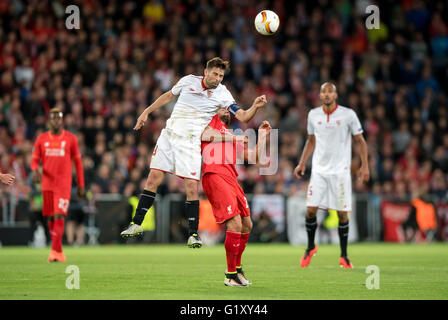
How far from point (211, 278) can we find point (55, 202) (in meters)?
4.42

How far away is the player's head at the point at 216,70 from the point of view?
9.33 metres

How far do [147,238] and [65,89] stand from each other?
485cm

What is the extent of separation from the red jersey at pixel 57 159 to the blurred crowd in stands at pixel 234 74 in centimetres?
→ 606

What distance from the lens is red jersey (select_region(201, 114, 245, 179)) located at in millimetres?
8805

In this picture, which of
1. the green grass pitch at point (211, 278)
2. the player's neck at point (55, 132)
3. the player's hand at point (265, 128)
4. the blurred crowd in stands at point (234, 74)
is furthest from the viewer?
the blurred crowd in stands at point (234, 74)

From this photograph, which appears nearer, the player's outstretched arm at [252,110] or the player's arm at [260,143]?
the player's outstretched arm at [252,110]

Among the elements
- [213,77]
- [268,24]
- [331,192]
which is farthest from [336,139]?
[213,77]

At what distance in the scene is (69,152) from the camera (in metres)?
13.5

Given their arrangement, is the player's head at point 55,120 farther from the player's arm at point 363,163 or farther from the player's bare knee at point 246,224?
the player's bare knee at point 246,224

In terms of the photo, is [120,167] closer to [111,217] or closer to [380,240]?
[111,217]

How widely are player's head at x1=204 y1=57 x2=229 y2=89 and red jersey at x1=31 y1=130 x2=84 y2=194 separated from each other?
470cm

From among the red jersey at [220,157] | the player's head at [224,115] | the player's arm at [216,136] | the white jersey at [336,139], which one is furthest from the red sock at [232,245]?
the white jersey at [336,139]

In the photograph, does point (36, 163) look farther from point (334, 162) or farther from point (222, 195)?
Result: point (222, 195)

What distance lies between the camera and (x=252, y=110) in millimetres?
8445
